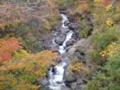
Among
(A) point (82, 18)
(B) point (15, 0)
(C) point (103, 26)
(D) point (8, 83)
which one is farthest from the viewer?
(A) point (82, 18)

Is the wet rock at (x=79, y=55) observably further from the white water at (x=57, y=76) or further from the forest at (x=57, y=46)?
the white water at (x=57, y=76)

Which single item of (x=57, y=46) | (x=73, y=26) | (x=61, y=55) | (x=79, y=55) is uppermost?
(x=73, y=26)

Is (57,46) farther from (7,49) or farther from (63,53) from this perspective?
(7,49)

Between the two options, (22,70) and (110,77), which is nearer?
(110,77)

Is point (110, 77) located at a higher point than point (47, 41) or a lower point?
lower

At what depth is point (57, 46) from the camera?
2719 cm

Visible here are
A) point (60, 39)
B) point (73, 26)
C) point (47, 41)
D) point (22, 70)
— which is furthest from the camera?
point (73, 26)

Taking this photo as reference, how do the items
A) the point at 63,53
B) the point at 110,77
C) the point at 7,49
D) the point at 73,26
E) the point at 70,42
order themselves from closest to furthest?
the point at 110,77
the point at 7,49
the point at 63,53
the point at 70,42
the point at 73,26

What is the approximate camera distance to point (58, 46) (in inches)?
1072

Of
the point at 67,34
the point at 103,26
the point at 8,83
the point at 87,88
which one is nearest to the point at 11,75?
the point at 8,83

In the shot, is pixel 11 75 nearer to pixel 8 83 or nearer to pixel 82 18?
pixel 8 83

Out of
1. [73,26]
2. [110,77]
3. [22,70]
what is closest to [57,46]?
[73,26]

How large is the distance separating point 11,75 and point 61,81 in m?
5.24

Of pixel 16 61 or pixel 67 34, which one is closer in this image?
pixel 16 61
